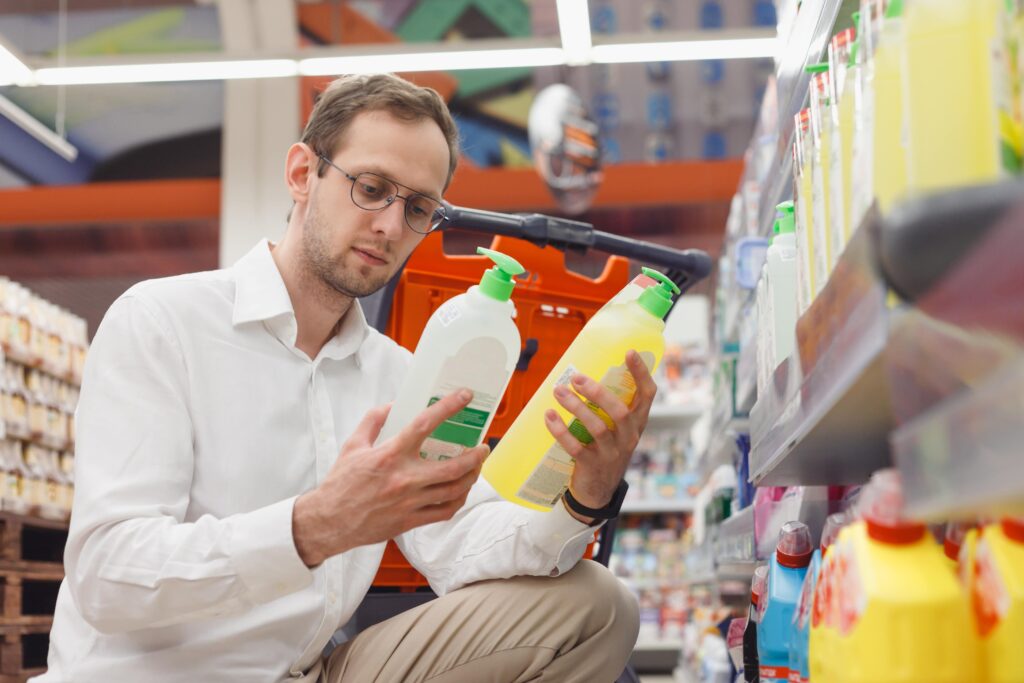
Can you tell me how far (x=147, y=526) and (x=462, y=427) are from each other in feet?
1.56

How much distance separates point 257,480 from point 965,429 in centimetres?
138

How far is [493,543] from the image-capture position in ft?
6.44

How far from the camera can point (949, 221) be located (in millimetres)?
727

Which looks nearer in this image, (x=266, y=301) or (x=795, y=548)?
(x=795, y=548)

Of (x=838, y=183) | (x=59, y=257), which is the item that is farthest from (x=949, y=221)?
(x=59, y=257)

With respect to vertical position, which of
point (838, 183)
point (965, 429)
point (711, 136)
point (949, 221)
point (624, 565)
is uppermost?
point (711, 136)

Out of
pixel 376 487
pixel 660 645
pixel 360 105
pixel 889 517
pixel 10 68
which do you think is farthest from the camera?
pixel 660 645

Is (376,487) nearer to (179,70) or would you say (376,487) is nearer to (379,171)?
(379,171)

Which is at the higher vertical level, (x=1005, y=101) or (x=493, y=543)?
(x=1005, y=101)

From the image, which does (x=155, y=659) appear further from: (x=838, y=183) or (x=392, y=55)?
(x=392, y=55)

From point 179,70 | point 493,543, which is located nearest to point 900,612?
point 493,543

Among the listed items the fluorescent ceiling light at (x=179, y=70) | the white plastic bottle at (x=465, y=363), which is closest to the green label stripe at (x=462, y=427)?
the white plastic bottle at (x=465, y=363)

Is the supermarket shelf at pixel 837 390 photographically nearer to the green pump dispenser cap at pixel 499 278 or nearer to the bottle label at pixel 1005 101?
the bottle label at pixel 1005 101

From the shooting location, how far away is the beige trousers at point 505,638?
1.85 meters
